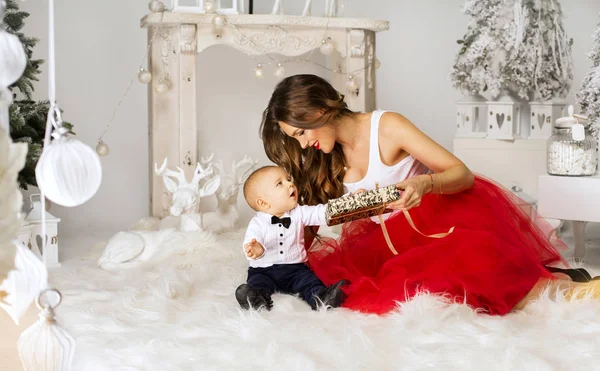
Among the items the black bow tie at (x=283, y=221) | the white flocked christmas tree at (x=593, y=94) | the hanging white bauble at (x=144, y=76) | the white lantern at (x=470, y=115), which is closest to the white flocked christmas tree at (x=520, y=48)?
the white lantern at (x=470, y=115)

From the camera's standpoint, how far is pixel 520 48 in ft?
9.06

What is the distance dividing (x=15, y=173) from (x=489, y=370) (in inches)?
41.7

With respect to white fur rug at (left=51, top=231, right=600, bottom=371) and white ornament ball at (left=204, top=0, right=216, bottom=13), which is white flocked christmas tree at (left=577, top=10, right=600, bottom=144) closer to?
white fur rug at (left=51, top=231, right=600, bottom=371)

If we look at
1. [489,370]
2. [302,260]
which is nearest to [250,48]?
[302,260]

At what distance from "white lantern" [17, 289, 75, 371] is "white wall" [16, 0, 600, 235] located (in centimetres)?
268

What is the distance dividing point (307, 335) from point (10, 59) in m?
1.09

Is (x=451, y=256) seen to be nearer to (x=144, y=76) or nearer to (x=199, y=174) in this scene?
(x=199, y=174)

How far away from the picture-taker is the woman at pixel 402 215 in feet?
5.44

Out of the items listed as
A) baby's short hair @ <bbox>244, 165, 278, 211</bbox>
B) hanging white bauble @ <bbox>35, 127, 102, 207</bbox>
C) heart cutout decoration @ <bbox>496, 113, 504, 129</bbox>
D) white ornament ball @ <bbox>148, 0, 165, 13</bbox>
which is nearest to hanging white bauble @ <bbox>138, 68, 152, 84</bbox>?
white ornament ball @ <bbox>148, 0, 165, 13</bbox>

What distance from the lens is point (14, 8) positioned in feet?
7.50

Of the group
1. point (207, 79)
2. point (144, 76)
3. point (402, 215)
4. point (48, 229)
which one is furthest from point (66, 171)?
point (207, 79)

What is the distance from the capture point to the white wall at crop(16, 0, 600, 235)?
315 centimetres

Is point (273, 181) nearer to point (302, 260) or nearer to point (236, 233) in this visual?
point (302, 260)

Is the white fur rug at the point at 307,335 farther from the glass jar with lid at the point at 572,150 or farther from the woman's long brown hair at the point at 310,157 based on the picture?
the glass jar with lid at the point at 572,150
